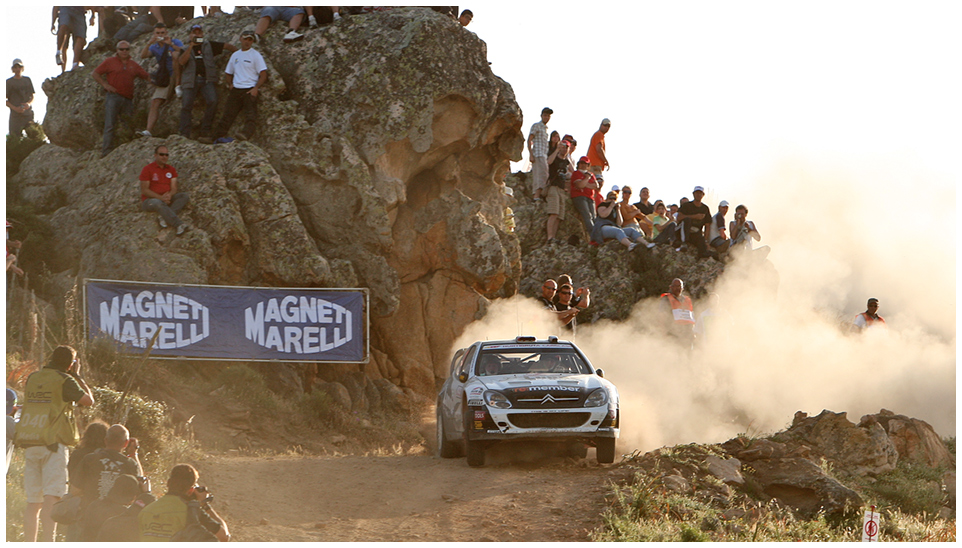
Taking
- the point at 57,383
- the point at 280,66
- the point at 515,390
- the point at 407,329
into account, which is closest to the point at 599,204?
the point at 407,329

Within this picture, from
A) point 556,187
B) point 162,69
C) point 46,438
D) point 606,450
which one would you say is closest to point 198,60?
point 162,69

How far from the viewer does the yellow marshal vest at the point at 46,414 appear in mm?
8273

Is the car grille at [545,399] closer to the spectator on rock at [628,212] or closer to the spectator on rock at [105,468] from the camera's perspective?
the spectator on rock at [105,468]

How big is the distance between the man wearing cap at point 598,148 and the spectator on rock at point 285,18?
26.2 ft

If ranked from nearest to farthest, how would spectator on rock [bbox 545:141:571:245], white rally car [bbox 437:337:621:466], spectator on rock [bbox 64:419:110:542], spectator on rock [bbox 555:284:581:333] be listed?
spectator on rock [bbox 64:419:110:542] < white rally car [bbox 437:337:621:466] < spectator on rock [bbox 555:284:581:333] < spectator on rock [bbox 545:141:571:245]

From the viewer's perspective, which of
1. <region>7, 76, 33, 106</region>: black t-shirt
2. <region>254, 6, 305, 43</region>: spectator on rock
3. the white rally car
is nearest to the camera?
the white rally car

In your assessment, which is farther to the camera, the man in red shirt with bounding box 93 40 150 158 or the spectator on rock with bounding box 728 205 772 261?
the spectator on rock with bounding box 728 205 772 261

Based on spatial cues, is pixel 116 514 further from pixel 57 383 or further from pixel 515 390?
pixel 515 390

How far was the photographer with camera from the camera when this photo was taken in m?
7.08

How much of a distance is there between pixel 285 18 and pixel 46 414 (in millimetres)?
13196

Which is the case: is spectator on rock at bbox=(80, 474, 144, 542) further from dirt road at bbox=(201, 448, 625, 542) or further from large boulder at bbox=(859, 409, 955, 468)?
large boulder at bbox=(859, 409, 955, 468)

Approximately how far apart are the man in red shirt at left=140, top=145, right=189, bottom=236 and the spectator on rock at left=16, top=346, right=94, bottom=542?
8457 millimetres

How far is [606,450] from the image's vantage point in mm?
12234

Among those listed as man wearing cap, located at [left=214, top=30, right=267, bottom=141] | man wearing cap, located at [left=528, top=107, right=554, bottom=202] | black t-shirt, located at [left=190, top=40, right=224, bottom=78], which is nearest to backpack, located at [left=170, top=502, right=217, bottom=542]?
man wearing cap, located at [left=214, top=30, right=267, bottom=141]
